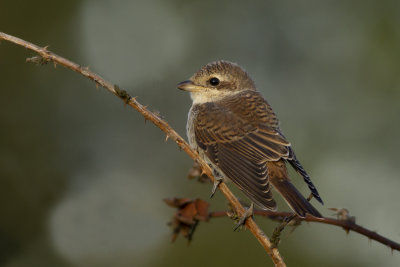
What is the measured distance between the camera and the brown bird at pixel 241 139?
331 centimetres

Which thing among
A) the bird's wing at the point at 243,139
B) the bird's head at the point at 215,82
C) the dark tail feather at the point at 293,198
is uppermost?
the bird's head at the point at 215,82

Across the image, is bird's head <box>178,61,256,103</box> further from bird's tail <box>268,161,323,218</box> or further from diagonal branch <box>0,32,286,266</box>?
diagonal branch <box>0,32,286,266</box>

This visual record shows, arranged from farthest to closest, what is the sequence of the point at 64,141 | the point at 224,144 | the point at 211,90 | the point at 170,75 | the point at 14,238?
the point at 170,75 → the point at 64,141 → the point at 14,238 → the point at 211,90 → the point at 224,144

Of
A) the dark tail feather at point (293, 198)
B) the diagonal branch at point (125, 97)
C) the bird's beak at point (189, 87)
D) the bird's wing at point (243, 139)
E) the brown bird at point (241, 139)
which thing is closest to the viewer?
the diagonal branch at point (125, 97)

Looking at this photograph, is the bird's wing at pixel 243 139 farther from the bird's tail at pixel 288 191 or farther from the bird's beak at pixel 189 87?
the bird's beak at pixel 189 87

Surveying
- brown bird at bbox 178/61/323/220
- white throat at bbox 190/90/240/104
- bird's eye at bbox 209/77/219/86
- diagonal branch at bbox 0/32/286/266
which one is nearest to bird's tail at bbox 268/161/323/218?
brown bird at bbox 178/61/323/220

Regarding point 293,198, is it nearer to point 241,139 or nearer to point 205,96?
point 241,139

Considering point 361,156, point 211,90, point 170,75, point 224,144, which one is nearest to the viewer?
point 224,144

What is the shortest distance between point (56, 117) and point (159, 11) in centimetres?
189

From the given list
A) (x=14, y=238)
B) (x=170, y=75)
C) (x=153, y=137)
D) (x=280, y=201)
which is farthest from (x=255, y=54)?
(x=14, y=238)

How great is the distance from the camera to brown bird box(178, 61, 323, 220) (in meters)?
3.31

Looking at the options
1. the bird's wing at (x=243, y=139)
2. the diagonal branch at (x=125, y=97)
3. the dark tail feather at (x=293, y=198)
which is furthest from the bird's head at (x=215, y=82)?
the diagonal branch at (x=125, y=97)

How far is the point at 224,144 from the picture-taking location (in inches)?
147

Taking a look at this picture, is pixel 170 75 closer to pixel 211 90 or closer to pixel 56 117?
pixel 56 117
